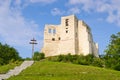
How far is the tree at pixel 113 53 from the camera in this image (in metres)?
71.2

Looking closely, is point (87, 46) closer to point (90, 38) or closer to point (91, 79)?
point (90, 38)

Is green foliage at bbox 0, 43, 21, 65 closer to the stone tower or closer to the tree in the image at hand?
the stone tower

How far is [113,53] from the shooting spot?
72.9m

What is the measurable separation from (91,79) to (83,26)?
6507cm

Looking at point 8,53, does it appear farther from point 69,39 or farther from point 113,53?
point 113,53

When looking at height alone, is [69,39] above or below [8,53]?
above

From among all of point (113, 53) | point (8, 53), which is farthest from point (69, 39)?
point (113, 53)

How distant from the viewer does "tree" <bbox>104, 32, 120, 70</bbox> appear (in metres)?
71.2

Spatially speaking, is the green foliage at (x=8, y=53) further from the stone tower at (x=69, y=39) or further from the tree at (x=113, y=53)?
the tree at (x=113, y=53)

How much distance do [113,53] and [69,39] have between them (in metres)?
29.1

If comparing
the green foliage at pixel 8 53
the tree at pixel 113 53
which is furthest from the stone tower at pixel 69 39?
the tree at pixel 113 53

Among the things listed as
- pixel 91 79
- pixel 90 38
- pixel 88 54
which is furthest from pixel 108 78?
pixel 90 38

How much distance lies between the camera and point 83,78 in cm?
3797

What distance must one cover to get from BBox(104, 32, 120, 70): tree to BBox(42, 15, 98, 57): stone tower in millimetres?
22217
